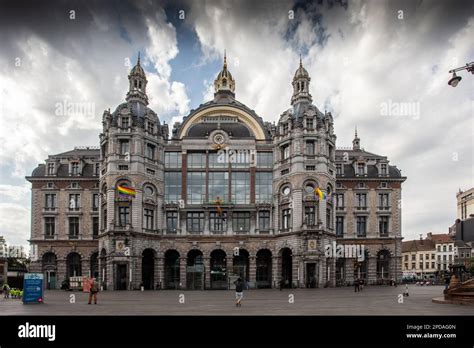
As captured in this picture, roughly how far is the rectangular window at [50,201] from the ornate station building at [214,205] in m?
0.15

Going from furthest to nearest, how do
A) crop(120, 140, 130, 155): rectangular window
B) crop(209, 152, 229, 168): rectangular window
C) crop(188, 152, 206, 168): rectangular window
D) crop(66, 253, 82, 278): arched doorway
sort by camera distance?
crop(66, 253, 82, 278): arched doorway < crop(188, 152, 206, 168): rectangular window < crop(209, 152, 229, 168): rectangular window < crop(120, 140, 130, 155): rectangular window

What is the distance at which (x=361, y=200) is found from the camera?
71.6 metres

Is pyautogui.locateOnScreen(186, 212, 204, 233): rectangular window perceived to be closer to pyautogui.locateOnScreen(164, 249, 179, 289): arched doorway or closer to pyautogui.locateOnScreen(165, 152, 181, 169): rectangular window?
pyautogui.locateOnScreen(164, 249, 179, 289): arched doorway

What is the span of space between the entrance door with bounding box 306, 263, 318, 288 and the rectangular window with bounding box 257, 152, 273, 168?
589 inches

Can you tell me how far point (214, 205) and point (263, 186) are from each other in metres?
7.43

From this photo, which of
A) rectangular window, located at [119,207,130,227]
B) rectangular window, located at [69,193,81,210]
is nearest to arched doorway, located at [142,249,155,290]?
rectangular window, located at [119,207,130,227]

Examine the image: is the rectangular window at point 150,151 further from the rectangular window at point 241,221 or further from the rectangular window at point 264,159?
the rectangular window at point 264,159

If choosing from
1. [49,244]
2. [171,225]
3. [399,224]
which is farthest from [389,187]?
[49,244]

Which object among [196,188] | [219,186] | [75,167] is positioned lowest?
[196,188]

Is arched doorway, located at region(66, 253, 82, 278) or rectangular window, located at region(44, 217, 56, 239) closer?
arched doorway, located at region(66, 253, 82, 278)

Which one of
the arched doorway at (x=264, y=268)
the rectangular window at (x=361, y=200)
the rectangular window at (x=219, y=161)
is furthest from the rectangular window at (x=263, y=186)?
the rectangular window at (x=361, y=200)

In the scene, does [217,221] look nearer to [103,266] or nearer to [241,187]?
[241,187]

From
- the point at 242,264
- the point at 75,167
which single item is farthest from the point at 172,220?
the point at 75,167

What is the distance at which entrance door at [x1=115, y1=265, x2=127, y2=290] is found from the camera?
57.7 meters
